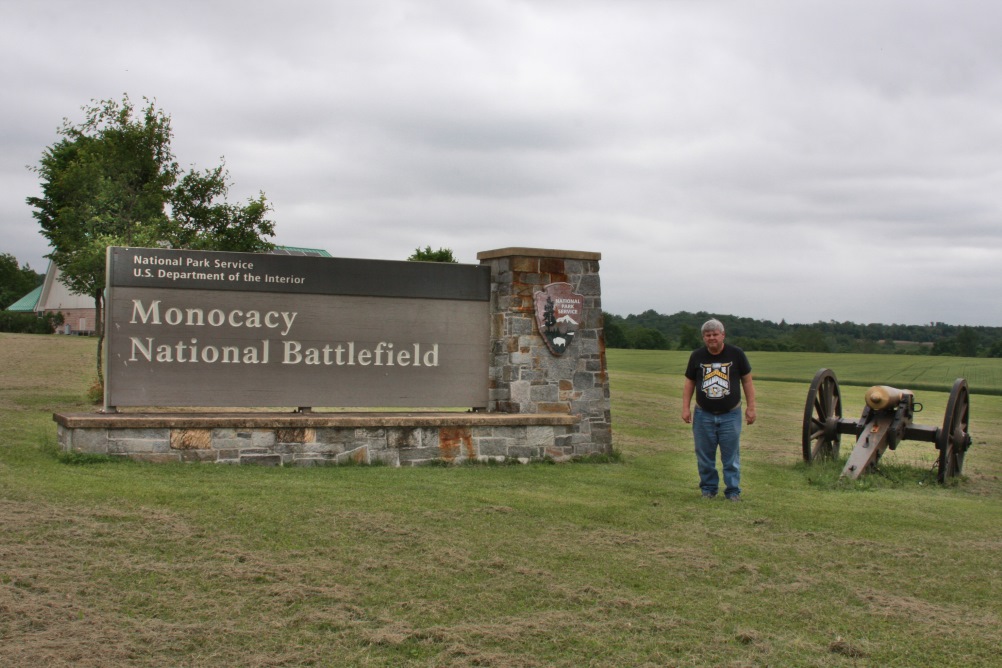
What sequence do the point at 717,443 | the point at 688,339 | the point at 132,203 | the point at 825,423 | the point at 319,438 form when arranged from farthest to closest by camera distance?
the point at 688,339
the point at 132,203
the point at 825,423
the point at 319,438
the point at 717,443

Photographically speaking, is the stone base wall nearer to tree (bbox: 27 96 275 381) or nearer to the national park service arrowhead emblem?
the national park service arrowhead emblem

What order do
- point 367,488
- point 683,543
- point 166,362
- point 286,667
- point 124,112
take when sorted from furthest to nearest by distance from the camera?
point 124,112 → point 166,362 → point 367,488 → point 683,543 → point 286,667

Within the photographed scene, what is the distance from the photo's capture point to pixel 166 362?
34.8ft

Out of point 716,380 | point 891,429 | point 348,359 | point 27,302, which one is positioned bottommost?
point 891,429

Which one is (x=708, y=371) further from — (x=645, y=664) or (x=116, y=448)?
(x=116, y=448)

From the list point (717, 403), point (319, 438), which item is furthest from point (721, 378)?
point (319, 438)

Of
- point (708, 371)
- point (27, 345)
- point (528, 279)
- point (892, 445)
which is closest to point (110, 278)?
point (528, 279)

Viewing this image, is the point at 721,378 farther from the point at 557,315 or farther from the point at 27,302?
the point at 27,302

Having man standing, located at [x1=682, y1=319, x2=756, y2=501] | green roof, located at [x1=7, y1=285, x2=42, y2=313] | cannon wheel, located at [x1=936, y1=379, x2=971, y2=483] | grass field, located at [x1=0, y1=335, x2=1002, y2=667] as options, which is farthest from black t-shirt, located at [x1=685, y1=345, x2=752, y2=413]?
green roof, located at [x1=7, y1=285, x2=42, y2=313]

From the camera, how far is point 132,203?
20594 mm

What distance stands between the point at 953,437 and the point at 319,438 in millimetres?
7375

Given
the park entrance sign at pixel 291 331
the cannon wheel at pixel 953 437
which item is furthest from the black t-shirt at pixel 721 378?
the cannon wheel at pixel 953 437

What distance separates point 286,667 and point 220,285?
6.87 m

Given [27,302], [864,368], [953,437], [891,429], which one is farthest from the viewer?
[27,302]
